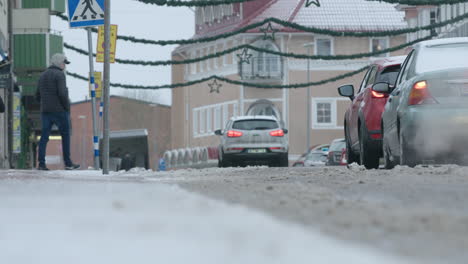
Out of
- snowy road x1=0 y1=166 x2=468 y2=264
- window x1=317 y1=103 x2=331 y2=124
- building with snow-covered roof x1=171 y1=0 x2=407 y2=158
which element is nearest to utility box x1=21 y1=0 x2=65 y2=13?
snowy road x1=0 y1=166 x2=468 y2=264

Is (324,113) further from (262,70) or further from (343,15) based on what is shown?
(343,15)

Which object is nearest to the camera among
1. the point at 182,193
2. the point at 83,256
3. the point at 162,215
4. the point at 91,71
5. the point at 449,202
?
the point at 83,256

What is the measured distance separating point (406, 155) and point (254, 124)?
748 inches

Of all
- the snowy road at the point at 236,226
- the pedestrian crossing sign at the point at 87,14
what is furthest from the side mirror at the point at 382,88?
the pedestrian crossing sign at the point at 87,14

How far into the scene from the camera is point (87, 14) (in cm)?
1998

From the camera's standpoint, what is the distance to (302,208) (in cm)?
675

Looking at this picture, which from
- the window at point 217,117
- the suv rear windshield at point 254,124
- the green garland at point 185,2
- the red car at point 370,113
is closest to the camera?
the red car at point 370,113

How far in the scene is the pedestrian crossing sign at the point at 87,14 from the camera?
19875 millimetres

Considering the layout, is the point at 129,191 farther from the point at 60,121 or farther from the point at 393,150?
the point at 60,121

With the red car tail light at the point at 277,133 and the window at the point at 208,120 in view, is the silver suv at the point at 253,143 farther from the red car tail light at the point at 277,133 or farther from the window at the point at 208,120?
the window at the point at 208,120

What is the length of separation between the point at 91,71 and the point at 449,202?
14912mm

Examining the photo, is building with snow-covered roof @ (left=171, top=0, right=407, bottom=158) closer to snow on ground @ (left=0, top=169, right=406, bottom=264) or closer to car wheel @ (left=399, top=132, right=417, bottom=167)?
car wheel @ (left=399, top=132, right=417, bottom=167)

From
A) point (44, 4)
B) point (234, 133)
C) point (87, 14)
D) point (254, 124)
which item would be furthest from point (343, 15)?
point (87, 14)

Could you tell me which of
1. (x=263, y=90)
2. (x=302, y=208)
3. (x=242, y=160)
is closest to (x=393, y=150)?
(x=302, y=208)
